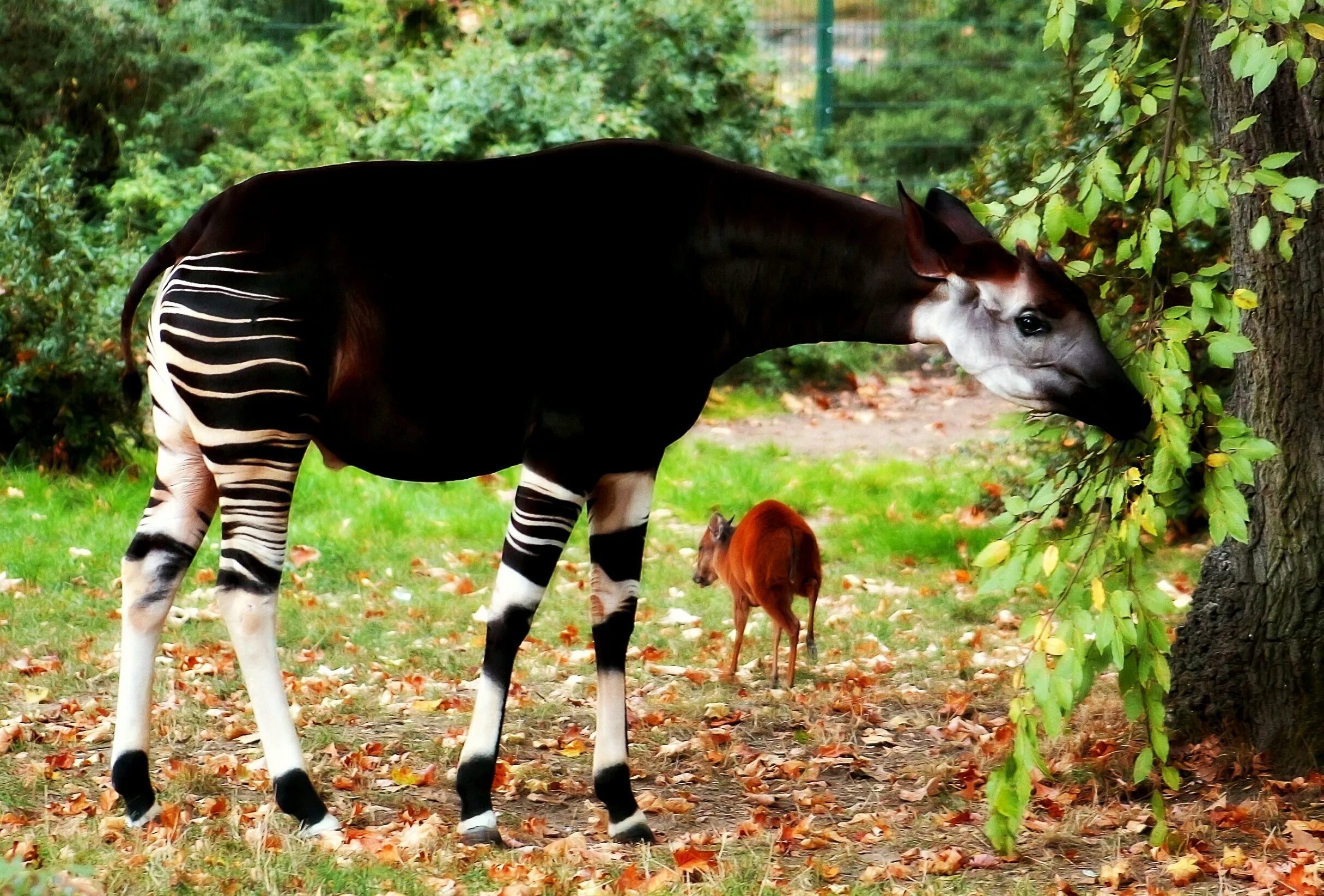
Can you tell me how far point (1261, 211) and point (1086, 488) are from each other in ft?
3.30

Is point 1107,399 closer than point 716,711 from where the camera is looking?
Yes

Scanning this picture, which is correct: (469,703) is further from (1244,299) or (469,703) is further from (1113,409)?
(1244,299)

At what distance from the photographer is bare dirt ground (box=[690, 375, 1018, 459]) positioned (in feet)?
32.7

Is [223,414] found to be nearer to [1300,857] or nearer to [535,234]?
[535,234]

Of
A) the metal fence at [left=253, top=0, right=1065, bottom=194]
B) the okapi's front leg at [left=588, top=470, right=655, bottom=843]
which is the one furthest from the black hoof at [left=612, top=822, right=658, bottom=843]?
the metal fence at [left=253, top=0, right=1065, bottom=194]

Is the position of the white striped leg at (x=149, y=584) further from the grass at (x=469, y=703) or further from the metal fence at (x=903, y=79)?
the metal fence at (x=903, y=79)

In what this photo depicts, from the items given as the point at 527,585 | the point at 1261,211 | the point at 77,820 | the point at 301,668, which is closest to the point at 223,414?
the point at 527,585

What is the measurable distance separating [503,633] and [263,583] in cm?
67

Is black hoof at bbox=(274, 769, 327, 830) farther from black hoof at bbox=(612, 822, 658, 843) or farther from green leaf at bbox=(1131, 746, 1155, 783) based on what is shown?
green leaf at bbox=(1131, 746, 1155, 783)

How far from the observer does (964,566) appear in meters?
7.39

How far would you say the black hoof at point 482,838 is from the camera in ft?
13.1

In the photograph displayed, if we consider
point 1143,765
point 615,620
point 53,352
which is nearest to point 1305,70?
point 1143,765

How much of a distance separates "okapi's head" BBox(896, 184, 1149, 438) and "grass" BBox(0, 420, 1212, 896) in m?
1.26

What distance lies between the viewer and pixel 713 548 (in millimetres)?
6211
